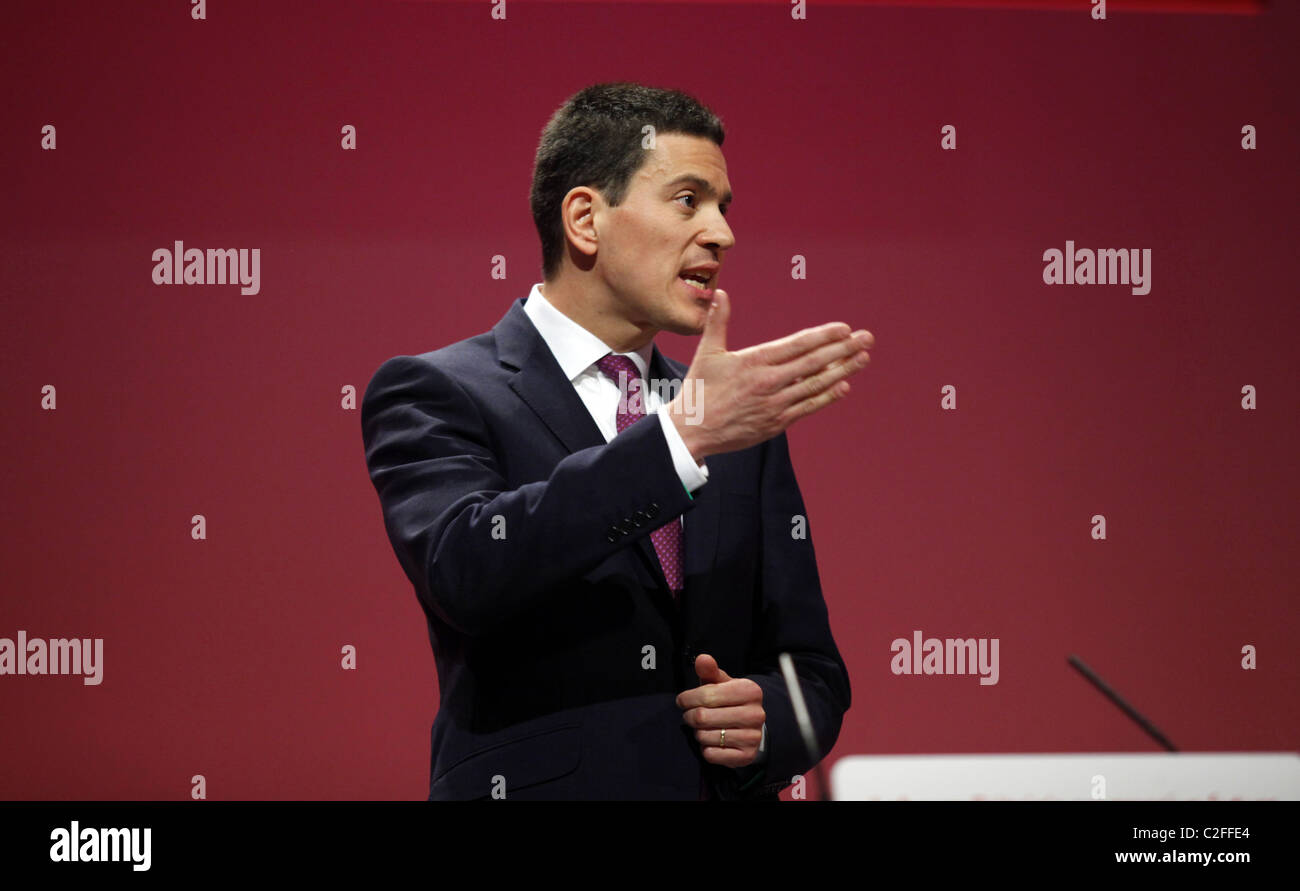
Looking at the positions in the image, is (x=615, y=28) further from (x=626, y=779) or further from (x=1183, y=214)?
(x=626, y=779)

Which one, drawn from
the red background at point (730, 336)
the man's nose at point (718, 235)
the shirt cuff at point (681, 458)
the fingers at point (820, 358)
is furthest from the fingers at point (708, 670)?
the red background at point (730, 336)

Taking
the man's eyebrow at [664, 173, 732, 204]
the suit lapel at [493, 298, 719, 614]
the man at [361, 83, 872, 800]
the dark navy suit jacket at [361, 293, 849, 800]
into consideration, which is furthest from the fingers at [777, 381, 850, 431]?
the man's eyebrow at [664, 173, 732, 204]

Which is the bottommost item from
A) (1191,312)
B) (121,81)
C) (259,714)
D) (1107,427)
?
(259,714)

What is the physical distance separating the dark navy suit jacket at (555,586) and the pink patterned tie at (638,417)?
2 cm

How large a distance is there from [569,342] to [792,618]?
48cm

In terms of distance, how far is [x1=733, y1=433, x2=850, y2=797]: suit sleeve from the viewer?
1.60m

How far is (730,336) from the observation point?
3.04 meters

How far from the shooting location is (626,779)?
4.63ft

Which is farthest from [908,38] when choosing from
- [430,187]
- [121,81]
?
[121,81]

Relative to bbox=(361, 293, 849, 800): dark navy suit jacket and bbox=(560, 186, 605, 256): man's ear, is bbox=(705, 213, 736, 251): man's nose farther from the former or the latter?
bbox=(361, 293, 849, 800): dark navy suit jacket

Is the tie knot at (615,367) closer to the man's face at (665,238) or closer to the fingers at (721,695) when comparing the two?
the man's face at (665,238)

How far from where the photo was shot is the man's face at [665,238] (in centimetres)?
160
